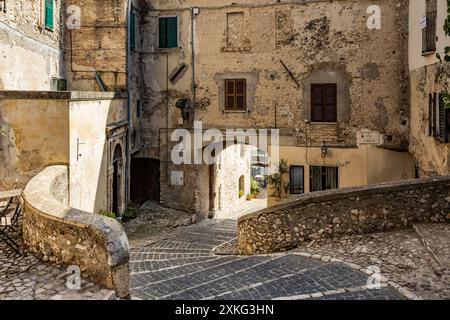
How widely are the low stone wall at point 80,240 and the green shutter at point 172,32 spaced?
11216mm

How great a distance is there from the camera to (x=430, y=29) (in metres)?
11.8

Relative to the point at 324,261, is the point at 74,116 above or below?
above

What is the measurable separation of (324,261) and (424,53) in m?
7.50

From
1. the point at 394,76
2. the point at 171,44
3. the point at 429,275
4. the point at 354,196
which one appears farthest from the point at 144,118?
the point at 429,275

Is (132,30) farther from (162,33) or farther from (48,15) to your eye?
(48,15)

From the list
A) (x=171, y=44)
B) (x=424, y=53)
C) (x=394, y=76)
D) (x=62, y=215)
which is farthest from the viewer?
(x=171, y=44)

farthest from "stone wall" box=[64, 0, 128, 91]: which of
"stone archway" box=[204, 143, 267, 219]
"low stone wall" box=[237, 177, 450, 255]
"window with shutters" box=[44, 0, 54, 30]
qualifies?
"low stone wall" box=[237, 177, 450, 255]

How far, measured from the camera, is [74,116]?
11.0 m

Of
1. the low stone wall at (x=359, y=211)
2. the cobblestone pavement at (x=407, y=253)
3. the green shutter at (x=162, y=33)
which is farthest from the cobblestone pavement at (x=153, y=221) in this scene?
the cobblestone pavement at (x=407, y=253)

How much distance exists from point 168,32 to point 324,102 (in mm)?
6401

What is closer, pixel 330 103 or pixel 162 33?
pixel 330 103

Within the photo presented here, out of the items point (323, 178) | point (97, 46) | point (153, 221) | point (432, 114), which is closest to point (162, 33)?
point (97, 46)

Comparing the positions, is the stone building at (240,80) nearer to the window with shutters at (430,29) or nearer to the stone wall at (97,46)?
the stone wall at (97,46)

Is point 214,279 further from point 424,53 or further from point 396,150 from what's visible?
point 396,150
